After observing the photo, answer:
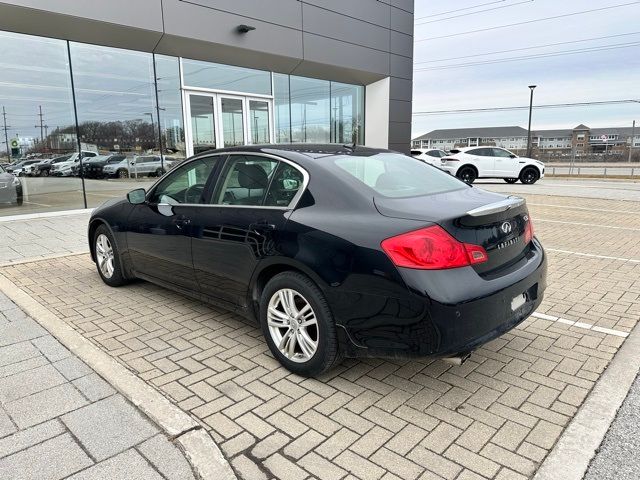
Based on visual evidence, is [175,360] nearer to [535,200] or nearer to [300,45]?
[300,45]

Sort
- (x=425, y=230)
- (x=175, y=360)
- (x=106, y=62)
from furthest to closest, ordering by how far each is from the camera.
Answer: (x=106, y=62), (x=175, y=360), (x=425, y=230)

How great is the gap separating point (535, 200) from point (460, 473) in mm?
13154

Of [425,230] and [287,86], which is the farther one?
[287,86]

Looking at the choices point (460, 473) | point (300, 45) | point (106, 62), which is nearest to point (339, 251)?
point (460, 473)

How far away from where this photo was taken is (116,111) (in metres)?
11.2

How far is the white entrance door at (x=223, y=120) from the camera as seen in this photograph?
1217 centimetres

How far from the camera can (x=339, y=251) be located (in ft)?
9.21

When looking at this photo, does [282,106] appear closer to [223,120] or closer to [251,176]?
[223,120]

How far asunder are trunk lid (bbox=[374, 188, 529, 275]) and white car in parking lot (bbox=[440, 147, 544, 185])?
18176 mm

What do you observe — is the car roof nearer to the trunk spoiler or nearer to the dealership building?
the trunk spoiler

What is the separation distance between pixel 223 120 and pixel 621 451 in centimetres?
1199

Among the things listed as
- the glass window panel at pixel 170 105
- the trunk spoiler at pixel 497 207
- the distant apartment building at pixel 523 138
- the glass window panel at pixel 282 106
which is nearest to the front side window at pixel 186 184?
A: the trunk spoiler at pixel 497 207

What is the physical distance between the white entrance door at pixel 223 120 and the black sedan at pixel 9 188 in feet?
12.9

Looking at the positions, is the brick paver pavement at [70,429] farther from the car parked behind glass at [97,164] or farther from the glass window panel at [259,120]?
the glass window panel at [259,120]
